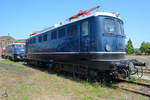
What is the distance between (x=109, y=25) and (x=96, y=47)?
1.44 metres

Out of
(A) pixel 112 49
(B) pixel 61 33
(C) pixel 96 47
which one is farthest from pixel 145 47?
(C) pixel 96 47

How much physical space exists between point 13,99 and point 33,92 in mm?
923

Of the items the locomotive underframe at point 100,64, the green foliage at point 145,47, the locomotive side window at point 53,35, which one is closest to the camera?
the locomotive underframe at point 100,64

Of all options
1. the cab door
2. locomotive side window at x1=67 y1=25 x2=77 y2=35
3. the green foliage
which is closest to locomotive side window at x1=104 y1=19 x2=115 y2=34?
the cab door

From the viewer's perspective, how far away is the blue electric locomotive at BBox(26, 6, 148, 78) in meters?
→ 6.87

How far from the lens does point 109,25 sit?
7410 mm

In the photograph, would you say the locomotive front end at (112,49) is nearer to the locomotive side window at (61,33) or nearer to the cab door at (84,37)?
the cab door at (84,37)

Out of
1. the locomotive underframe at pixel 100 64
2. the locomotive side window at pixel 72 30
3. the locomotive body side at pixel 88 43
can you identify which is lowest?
the locomotive underframe at pixel 100 64

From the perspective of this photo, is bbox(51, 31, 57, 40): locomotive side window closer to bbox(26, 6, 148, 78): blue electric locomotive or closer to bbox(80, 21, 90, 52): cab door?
bbox(26, 6, 148, 78): blue electric locomotive

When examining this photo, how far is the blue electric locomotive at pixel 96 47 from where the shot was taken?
6.87 metres

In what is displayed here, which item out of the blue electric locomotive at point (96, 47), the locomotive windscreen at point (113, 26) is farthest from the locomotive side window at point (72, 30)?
the locomotive windscreen at point (113, 26)

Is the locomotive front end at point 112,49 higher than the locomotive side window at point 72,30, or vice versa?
the locomotive side window at point 72,30

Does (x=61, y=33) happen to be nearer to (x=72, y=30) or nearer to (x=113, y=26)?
(x=72, y=30)

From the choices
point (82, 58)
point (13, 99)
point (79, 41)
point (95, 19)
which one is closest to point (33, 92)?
point (13, 99)
